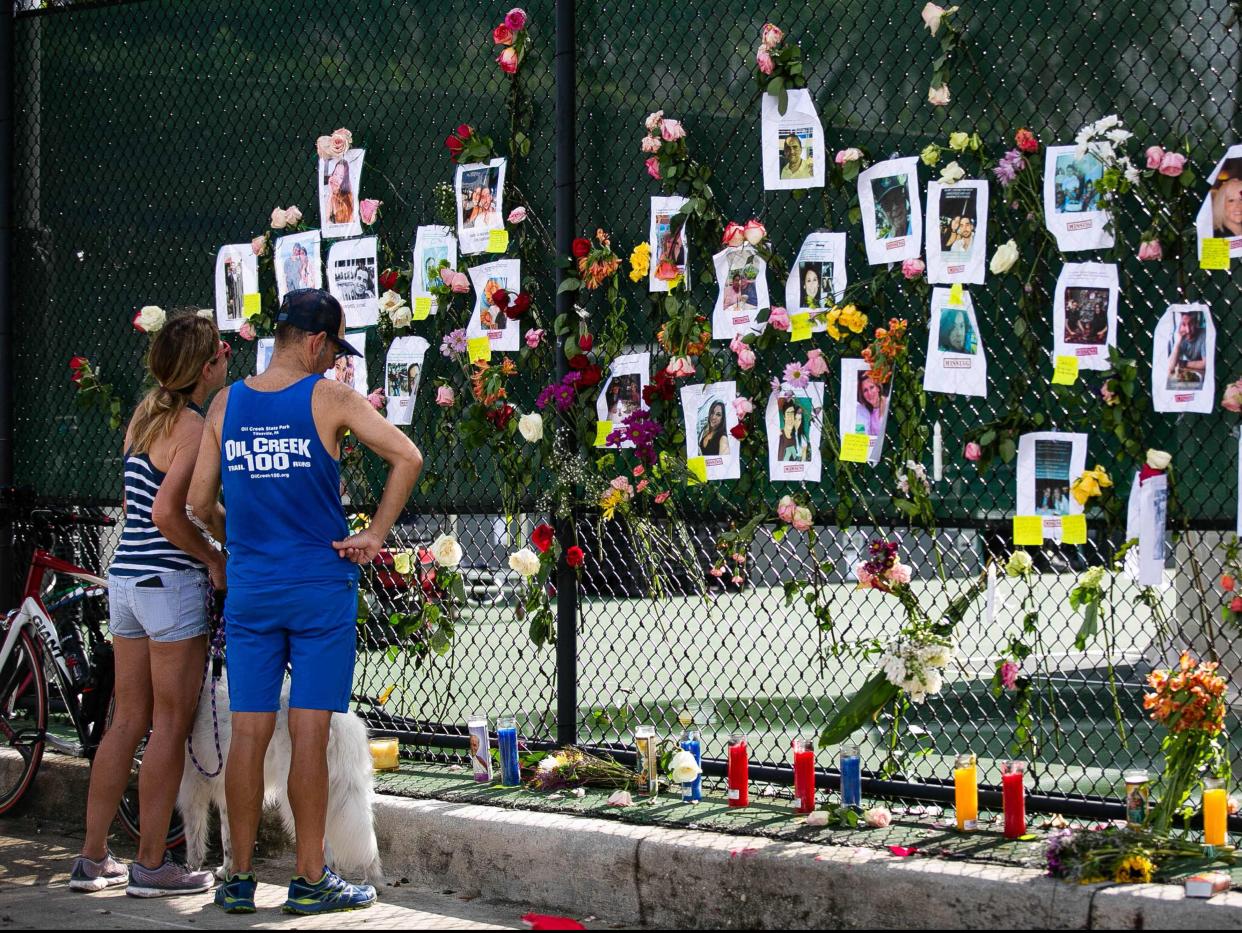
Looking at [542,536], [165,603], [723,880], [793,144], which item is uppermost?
[793,144]

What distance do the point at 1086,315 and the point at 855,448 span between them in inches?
34.7

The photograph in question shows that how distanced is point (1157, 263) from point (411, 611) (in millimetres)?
3313

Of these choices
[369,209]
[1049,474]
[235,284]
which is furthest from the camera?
[235,284]

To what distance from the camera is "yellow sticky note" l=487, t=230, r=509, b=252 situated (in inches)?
233

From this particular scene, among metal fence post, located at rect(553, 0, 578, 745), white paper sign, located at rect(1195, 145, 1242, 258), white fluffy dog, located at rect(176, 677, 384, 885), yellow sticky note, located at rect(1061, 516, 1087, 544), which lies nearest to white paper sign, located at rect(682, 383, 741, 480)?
metal fence post, located at rect(553, 0, 578, 745)

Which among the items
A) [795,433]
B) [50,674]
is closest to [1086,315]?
[795,433]

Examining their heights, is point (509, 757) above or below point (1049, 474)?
below

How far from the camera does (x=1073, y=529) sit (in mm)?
4734

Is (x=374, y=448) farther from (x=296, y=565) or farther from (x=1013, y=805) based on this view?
(x=1013, y=805)

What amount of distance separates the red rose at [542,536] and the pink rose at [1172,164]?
2.49 m

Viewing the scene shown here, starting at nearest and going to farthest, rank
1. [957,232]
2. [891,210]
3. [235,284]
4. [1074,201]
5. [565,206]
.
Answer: [1074,201] → [957,232] → [891,210] → [565,206] → [235,284]

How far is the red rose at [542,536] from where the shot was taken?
5.68 m

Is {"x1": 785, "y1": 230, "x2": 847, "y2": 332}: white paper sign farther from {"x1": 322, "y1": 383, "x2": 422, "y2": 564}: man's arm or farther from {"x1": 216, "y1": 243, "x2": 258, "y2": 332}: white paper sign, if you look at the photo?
{"x1": 216, "y1": 243, "x2": 258, "y2": 332}: white paper sign

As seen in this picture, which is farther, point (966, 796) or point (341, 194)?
point (341, 194)
